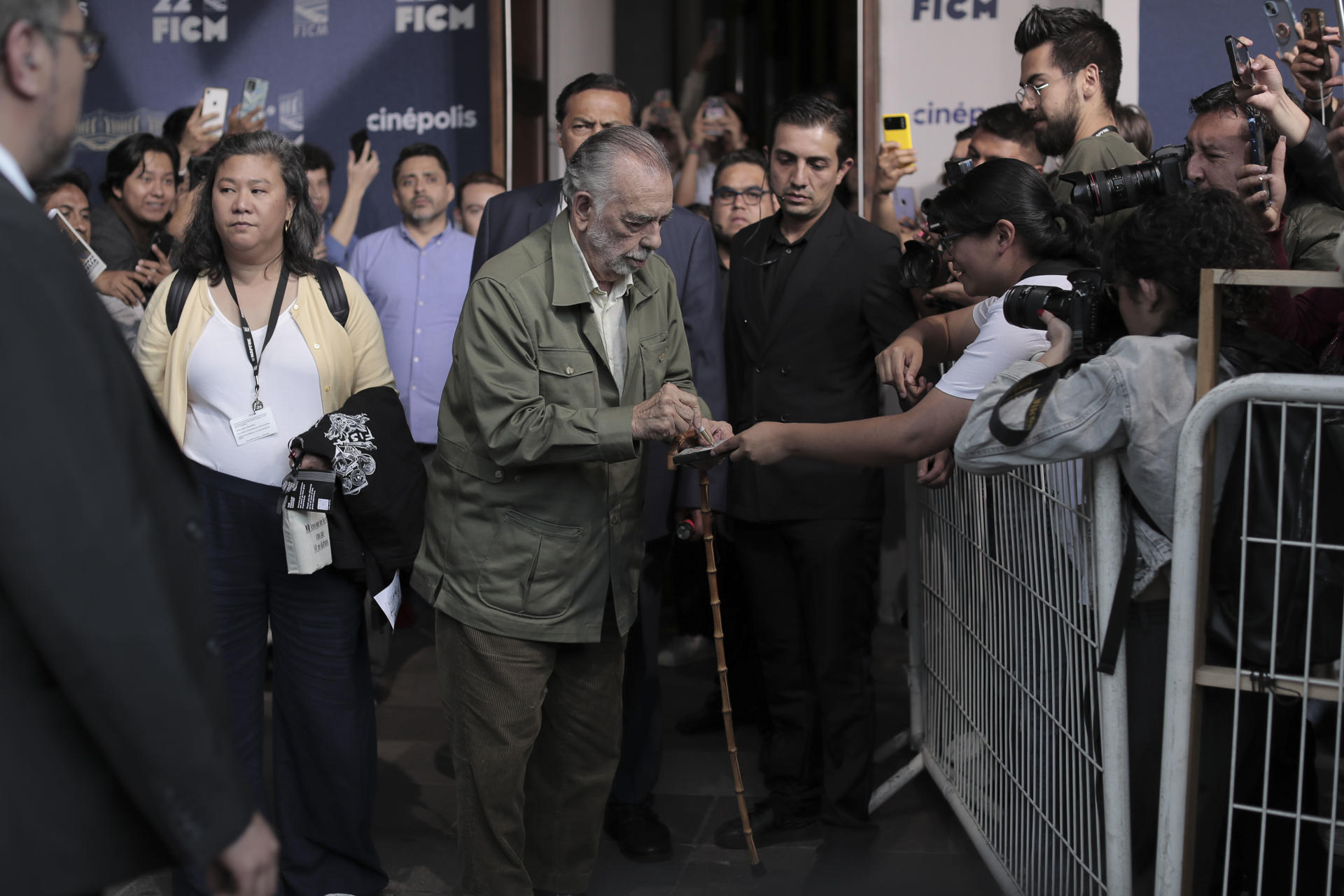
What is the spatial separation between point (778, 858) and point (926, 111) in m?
3.72

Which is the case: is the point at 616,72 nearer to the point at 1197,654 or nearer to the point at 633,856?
the point at 633,856

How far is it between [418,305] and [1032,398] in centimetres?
371

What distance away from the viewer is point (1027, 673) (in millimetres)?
2799

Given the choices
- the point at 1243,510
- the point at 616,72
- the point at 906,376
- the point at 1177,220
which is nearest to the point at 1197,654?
the point at 1243,510

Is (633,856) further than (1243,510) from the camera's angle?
Yes

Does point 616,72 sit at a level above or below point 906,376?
above

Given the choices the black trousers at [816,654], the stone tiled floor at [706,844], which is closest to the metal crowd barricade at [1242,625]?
the stone tiled floor at [706,844]

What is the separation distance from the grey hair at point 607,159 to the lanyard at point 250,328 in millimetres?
857

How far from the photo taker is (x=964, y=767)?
345 centimetres

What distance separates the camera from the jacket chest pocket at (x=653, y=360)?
3.07m

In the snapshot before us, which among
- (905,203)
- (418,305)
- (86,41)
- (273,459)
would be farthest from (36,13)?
(905,203)

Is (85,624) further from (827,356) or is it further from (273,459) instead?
(827,356)

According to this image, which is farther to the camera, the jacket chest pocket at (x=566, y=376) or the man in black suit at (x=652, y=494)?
the man in black suit at (x=652, y=494)

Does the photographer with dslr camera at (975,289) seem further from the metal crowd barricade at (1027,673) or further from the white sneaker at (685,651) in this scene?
the white sneaker at (685,651)
